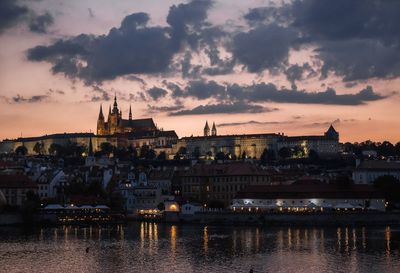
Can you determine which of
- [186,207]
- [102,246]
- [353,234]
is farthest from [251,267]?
[186,207]

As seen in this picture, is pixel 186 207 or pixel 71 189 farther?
pixel 71 189

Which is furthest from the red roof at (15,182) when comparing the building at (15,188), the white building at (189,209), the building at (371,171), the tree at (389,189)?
the building at (371,171)

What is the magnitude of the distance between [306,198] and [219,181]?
18165 mm

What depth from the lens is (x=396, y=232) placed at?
7231 centimetres

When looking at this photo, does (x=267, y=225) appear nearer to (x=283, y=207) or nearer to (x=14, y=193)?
(x=283, y=207)

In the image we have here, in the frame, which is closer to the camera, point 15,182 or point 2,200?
point 2,200

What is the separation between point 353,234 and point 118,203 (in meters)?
39.1

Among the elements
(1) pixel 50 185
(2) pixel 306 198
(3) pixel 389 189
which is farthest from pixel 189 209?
(1) pixel 50 185

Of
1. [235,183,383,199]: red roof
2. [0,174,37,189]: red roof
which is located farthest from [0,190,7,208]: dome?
[235,183,383,199]: red roof

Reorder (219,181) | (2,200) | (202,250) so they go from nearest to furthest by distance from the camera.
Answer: (202,250) < (2,200) < (219,181)

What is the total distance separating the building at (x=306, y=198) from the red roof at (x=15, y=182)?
84.6 ft

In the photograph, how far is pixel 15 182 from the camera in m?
101

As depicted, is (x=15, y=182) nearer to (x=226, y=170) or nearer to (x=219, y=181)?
(x=219, y=181)

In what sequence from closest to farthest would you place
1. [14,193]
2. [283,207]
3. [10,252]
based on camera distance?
1. [10,252]
2. [283,207]
3. [14,193]
